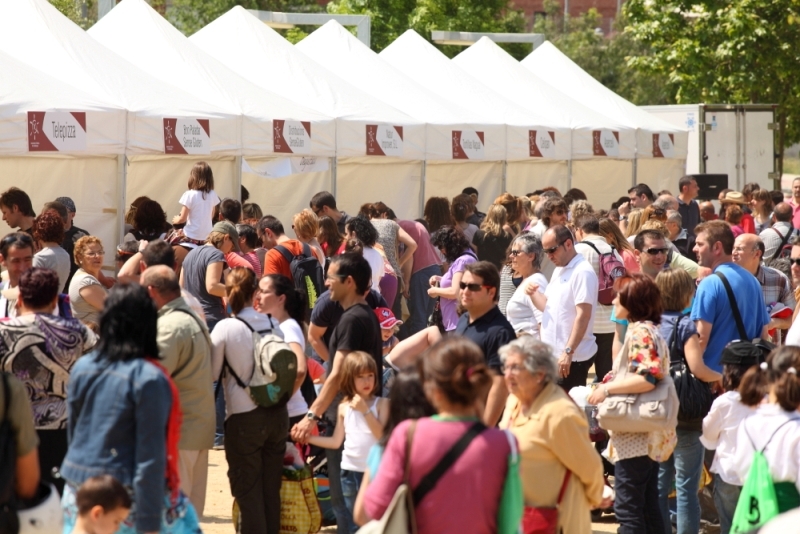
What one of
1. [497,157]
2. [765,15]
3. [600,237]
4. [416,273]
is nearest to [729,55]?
[765,15]

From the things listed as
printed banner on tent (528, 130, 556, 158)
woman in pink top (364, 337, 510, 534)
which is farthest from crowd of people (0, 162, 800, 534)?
printed banner on tent (528, 130, 556, 158)

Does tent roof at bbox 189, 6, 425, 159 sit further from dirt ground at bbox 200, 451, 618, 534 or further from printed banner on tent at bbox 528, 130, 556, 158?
dirt ground at bbox 200, 451, 618, 534

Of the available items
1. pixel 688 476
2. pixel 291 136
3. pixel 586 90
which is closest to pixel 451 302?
pixel 688 476

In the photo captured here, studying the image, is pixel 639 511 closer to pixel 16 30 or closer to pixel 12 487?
pixel 12 487

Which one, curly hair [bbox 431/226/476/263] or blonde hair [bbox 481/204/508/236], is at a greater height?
blonde hair [bbox 481/204/508/236]

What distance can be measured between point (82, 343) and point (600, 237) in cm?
472

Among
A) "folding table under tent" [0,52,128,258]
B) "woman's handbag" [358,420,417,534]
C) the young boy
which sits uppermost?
"folding table under tent" [0,52,128,258]

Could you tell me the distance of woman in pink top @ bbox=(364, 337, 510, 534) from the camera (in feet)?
11.8

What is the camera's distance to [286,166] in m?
14.3

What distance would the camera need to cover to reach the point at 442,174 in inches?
695

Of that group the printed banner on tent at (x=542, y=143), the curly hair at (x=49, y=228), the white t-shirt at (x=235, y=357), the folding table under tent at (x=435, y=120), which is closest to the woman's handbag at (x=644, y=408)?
the white t-shirt at (x=235, y=357)

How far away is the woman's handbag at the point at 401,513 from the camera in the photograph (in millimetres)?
3547

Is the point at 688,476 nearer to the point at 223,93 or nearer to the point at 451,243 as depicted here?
the point at 451,243

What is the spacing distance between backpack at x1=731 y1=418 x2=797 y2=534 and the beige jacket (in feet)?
2.05
